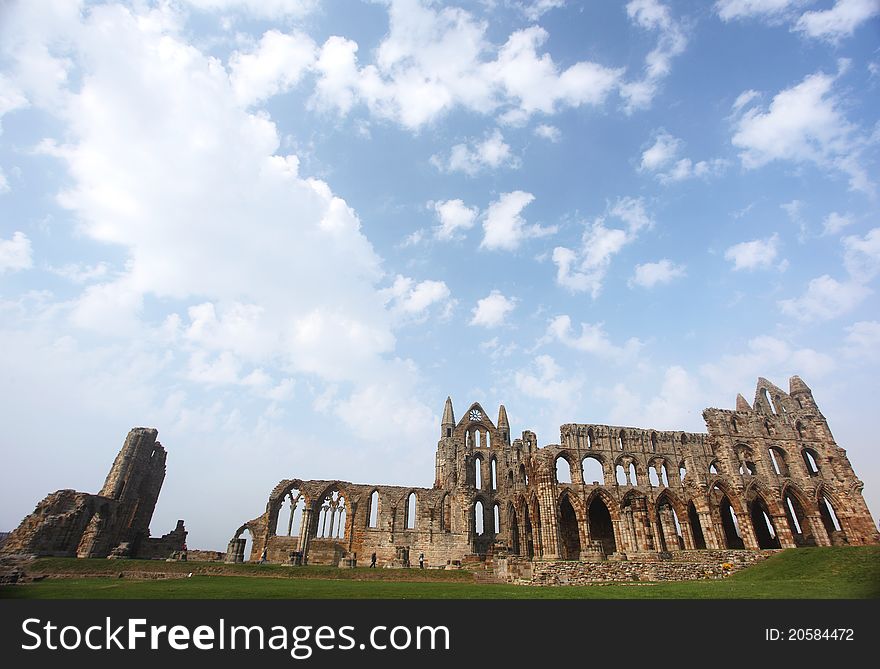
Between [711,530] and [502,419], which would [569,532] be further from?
[502,419]

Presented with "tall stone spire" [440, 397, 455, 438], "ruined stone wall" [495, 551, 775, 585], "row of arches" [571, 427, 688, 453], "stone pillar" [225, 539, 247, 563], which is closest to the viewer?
"ruined stone wall" [495, 551, 775, 585]

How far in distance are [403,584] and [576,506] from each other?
20.0 meters

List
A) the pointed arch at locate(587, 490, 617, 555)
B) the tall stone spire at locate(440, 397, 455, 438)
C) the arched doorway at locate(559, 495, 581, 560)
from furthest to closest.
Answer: the tall stone spire at locate(440, 397, 455, 438) < the pointed arch at locate(587, 490, 617, 555) < the arched doorway at locate(559, 495, 581, 560)

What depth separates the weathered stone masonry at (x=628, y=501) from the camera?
111ft

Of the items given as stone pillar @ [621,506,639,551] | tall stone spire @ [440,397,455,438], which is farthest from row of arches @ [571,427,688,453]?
tall stone spire @ [440,397,455,438]

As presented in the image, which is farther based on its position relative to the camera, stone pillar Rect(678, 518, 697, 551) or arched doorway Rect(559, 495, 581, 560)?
arched doorway Rect(559, 495, 581, 560)

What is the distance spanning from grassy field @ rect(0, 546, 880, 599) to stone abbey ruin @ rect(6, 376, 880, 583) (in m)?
5.29

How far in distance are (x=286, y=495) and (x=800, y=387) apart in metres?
49.0

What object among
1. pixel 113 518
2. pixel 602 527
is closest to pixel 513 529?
pixel 602 527

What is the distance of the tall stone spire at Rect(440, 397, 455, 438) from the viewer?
47500mm

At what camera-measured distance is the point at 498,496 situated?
4331cm

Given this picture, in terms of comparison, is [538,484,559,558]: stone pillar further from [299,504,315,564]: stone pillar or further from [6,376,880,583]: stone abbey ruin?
[299,504,315,564]: stone pillar
